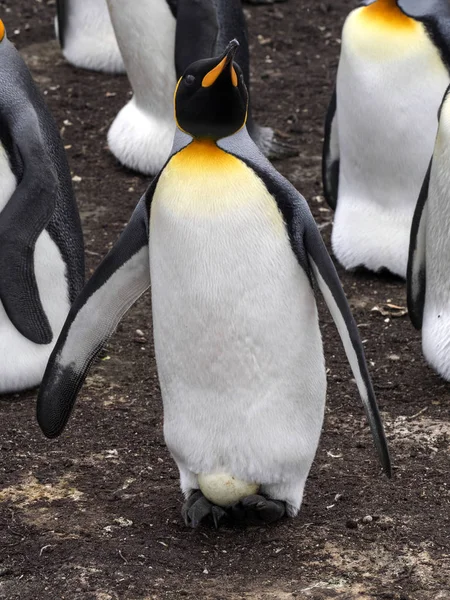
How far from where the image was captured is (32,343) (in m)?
4.38

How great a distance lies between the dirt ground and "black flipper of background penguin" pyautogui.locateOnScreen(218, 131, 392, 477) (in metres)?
0.29

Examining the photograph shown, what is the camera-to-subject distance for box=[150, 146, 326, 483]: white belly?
3.24 meters

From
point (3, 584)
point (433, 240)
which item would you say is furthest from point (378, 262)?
point (3, 584)

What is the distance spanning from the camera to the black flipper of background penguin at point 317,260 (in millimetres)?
3219

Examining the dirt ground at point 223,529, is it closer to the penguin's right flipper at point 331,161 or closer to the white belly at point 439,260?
the white belly at point 439,260

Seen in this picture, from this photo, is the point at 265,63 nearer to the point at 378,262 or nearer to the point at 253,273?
the point at 378,262

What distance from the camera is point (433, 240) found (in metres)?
4.40

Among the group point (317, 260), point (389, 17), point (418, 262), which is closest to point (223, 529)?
point (317, 260)

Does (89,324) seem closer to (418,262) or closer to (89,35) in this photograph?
(418,262)

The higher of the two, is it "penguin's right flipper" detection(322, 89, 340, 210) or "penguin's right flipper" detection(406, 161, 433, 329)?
"penguin's right flipper" detection(406, 161, 433, 329)

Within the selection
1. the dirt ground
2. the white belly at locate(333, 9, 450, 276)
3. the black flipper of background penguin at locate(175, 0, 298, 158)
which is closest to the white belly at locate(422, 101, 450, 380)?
the dirt ground

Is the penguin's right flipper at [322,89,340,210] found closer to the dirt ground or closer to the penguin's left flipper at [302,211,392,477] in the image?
the dirt ground

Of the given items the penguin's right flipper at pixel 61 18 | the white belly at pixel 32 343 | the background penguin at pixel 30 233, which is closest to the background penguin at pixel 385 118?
the background penguin at pixel 30 233

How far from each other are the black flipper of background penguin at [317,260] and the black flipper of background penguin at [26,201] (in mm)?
1069
